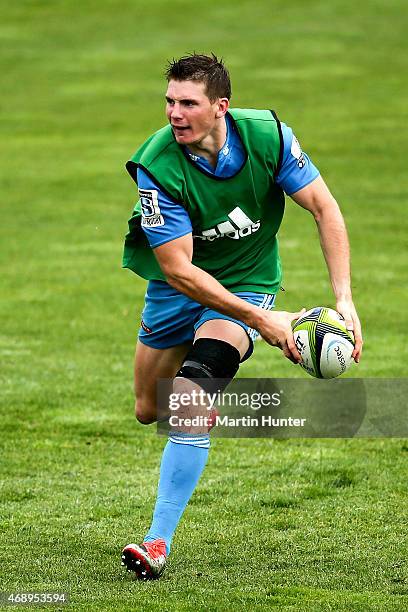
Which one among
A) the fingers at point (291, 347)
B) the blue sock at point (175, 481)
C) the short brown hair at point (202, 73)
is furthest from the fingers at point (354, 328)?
the short brown hair at point (202, 73)

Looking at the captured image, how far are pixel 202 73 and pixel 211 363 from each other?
134 centimetres

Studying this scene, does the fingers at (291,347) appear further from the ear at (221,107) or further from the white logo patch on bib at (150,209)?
the ear at (221,107)

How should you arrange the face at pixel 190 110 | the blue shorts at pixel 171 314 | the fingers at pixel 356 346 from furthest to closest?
the blue shorts at pixel 171 314 → the fingers at pixel 356 346 → the face at pixel 190 110

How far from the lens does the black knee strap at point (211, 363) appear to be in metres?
5.70

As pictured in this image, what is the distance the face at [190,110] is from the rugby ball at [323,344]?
39.7 inches

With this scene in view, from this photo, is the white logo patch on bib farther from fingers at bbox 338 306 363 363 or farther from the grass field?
the grass field

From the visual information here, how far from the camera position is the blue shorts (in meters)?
Answer: 6.38

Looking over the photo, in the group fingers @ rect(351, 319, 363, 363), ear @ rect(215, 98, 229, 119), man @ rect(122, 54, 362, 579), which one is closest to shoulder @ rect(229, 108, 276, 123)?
man @ rect(122, 54, 362, 579)

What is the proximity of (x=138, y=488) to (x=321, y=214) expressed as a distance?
219cm

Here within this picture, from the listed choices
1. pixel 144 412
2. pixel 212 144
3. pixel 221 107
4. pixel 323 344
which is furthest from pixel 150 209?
pixel 144 412

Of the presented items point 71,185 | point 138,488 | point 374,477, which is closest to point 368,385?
point 374,477

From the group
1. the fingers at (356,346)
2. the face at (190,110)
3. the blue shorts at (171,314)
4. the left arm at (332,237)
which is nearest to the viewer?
the face at (190,110)

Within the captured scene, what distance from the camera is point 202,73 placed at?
5.66 metres

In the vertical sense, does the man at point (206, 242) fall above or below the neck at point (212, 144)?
below
